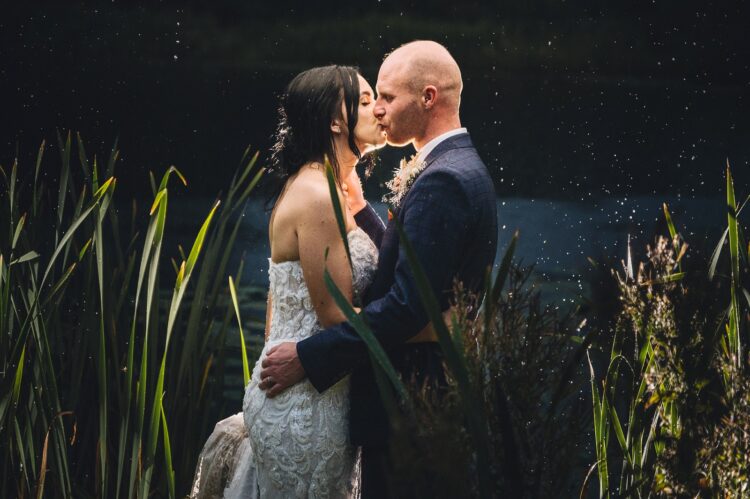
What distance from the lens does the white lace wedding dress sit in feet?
6.81

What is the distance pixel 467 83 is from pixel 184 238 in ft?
6.87

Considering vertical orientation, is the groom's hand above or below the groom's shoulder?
below

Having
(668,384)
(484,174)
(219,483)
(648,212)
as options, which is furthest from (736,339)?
(648,212)

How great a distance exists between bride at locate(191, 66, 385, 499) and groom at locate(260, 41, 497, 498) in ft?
0.17

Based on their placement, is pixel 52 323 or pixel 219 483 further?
pixel 52 323

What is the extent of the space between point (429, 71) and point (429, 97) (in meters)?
0.06

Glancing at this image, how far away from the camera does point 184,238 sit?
6.02m

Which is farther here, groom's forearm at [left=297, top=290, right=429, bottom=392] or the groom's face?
the groom's face

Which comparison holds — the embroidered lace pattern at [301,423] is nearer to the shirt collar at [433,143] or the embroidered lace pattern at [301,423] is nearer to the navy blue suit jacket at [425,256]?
the navy blue suit jacket at [425,256]

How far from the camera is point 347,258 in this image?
76.8 inches

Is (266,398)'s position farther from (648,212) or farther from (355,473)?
(648,212)

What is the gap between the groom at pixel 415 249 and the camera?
192 centimetres

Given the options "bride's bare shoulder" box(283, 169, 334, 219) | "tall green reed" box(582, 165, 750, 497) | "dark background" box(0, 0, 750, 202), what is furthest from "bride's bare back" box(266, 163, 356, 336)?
"dark background" box(0, 0, 750, 202)

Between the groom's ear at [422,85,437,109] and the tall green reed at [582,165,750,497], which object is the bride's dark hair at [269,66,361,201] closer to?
the groom's ear at [422,85,437,109]
